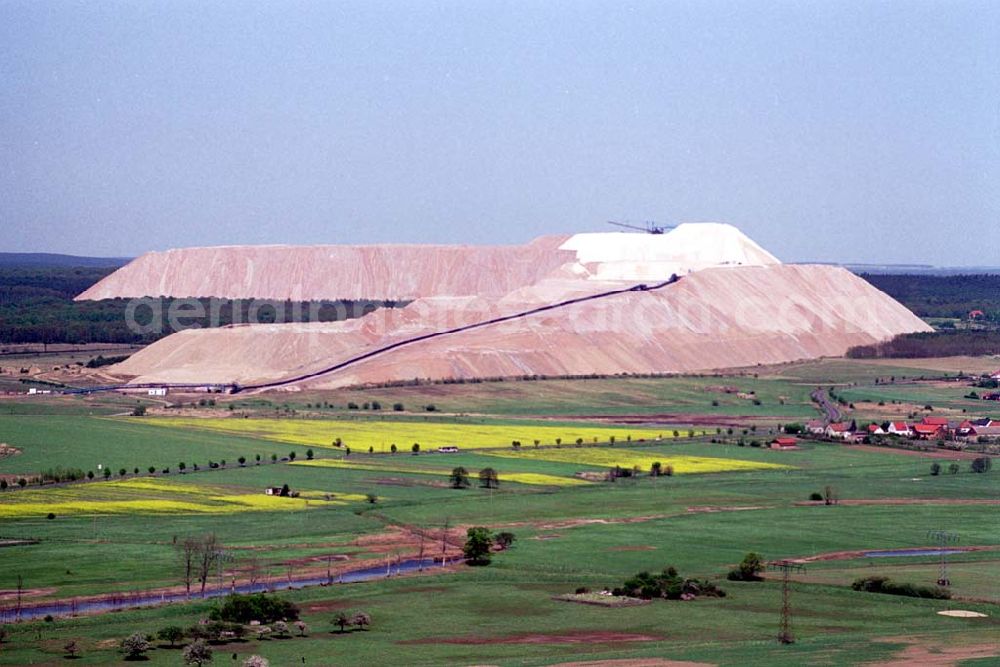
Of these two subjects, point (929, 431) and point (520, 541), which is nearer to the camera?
point (520, 541)

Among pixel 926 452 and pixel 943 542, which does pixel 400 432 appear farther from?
pixel 943 542

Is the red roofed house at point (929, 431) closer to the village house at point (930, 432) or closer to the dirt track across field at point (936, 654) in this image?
the village house at point (930, 432)

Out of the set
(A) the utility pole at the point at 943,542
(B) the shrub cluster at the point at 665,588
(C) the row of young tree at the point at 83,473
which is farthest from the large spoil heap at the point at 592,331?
(B) the shrub cluster at the point at 665,588

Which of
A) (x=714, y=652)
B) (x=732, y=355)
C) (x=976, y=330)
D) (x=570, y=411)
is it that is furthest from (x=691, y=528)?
(x=976, y=330)

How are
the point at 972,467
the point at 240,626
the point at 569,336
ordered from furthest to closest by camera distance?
the point at 569,336 → the point at 972,467 → the point at 240,626

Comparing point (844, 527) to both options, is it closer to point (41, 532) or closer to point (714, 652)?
point (714, 652)

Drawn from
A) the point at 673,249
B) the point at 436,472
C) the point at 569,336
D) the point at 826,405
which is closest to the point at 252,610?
the point at 436,472

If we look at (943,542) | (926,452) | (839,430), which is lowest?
(943,542)

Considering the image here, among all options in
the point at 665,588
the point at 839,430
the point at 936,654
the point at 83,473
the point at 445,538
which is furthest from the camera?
the point at 839,430
